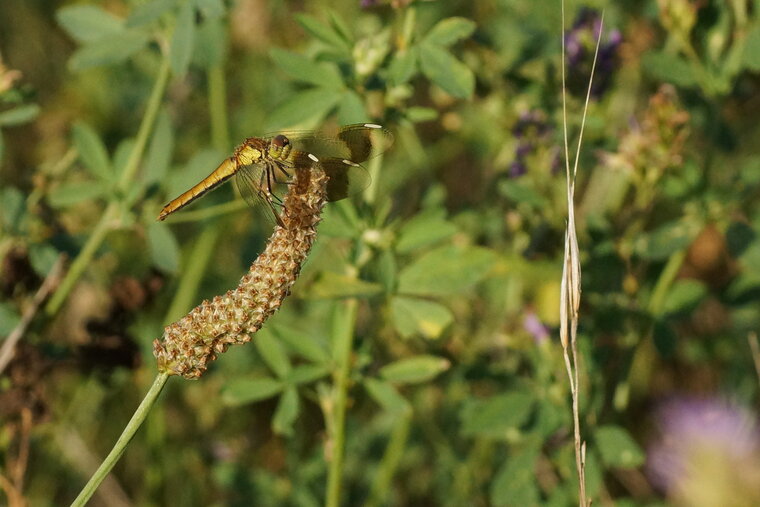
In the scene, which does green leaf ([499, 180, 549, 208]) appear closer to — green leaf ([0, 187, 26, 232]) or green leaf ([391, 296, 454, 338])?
green leaf ([391, 296, 454, 338])

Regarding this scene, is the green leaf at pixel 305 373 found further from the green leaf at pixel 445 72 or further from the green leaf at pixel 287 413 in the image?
the green leaf at pixel 445 72

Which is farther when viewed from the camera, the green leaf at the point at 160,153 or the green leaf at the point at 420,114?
the green leaf at the point at 160,153

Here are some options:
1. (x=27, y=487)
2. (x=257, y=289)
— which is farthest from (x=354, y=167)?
(x=27, y=487)

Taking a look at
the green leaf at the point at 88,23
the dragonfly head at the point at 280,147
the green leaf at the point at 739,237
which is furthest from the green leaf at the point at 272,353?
the green leaf at the point at 739,237

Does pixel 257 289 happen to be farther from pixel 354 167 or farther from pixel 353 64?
pixel 353 64

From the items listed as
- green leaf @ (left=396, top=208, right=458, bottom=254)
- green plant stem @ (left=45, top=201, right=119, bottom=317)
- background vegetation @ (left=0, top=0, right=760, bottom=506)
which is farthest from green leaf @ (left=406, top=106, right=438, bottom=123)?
green plant stem @ (left=45, top=201, right=119, bottom=317)

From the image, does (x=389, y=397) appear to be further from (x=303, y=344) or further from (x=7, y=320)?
(x=7, y=320)
